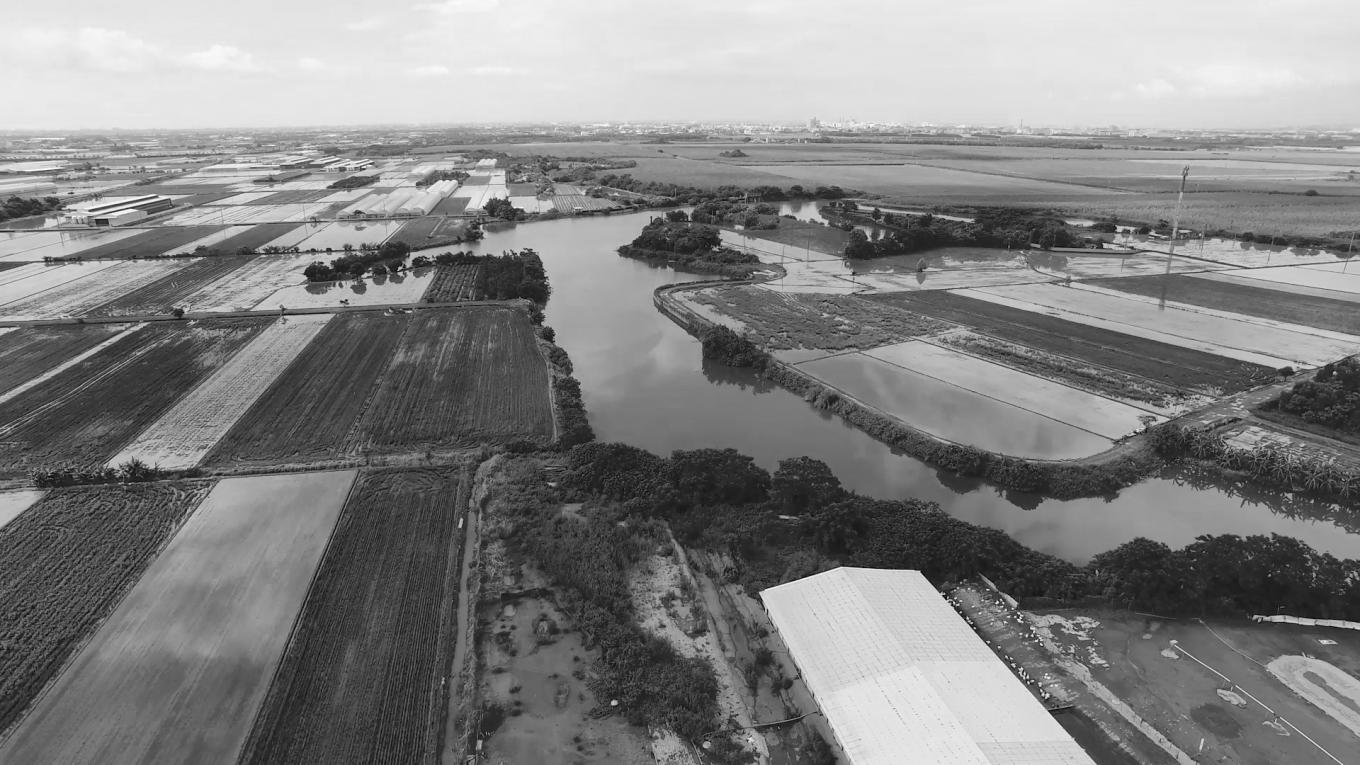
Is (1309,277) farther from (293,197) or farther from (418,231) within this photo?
(293,197)

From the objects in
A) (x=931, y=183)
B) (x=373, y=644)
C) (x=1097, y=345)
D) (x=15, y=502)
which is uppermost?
(x=931, y=183)

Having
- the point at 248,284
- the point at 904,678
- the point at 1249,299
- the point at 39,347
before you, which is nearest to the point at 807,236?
the point at 1249,299

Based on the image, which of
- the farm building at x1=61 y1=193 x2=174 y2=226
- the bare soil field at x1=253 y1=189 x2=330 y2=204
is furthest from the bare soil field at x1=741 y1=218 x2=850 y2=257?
the farm building at x1=61 y1=193 x2=174 y2=226

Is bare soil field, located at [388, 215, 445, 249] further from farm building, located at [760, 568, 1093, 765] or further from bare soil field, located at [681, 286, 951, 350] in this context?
farm building, located at [760, 568, 1093, 765]

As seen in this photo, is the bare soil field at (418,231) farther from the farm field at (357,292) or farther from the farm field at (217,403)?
the farm field at (217,403)

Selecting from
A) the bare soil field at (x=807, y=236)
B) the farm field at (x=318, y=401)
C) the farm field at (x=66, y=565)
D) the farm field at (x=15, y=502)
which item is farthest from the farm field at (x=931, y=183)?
the farm field at (x=15, y=502)

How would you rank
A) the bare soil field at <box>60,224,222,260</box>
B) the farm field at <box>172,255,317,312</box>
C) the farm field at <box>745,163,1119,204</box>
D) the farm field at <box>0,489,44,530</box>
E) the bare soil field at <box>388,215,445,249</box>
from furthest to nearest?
the farm field at <box>745,163,1119,204</box>, the bare soil field at <box>388,215,445,249</box>, the bare soil field at <box>60,224,222,260</box>, the farm field at <box>172,255,317,312</box>, the farm field at <box>0,489,44,530</box>
